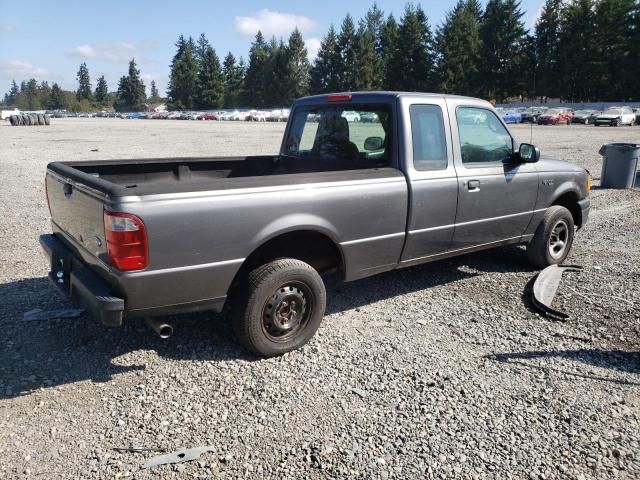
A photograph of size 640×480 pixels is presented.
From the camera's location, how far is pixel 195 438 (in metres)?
3.04

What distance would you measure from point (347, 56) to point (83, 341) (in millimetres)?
94911

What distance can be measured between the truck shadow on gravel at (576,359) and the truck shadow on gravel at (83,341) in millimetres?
1569

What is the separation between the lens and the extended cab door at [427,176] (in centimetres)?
452

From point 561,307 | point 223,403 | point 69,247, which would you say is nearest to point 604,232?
point 561,307

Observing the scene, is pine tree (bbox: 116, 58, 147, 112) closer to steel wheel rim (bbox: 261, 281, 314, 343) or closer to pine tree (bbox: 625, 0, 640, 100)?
pine tree (bbox: 625, 0, 640, 100)

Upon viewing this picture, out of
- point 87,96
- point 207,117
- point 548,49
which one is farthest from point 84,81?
point 548,49

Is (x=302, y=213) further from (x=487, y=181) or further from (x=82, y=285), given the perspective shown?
(x=487, y=181)

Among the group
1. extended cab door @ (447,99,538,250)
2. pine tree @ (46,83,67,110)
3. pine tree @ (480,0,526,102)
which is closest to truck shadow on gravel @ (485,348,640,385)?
extended cab door @ (447,99,538,250)

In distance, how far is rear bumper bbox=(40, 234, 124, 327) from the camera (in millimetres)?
3199

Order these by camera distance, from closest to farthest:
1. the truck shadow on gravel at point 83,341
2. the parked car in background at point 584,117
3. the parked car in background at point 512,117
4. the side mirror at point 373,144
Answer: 1. the truck shadow on gravel at point 83,341
2. the side mirror at point 373,144
3. the parked car in background at point 584,117
4. the parked car in background at point 512,117

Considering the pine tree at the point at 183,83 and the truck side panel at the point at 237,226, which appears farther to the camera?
the pine tree at the point at 183,83

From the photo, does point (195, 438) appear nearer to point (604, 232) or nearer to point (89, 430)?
point (89, 430)

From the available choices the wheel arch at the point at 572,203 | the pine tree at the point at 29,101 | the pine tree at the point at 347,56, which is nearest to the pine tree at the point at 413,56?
the pine tree at the point at 347,56

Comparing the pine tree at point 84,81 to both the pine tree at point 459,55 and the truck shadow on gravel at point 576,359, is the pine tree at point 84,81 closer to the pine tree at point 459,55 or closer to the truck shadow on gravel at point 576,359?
the pine tree at point 459,55
